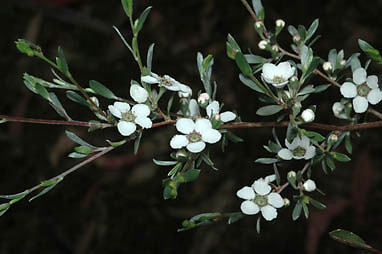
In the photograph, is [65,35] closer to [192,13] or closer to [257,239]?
[192,13]

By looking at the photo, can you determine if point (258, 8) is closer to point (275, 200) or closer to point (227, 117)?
point (227, 117)

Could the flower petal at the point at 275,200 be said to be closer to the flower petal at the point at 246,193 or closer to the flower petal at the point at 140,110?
the flower petal at the point at 246,193

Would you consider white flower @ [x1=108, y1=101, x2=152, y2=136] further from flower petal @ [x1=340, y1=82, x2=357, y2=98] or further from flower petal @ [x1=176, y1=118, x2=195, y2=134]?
flower petal @ [x1=340, y1=82, x2=357, y2=98]

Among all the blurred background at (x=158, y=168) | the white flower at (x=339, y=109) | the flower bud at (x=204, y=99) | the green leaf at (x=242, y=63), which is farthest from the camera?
the blurred background at (x=158, y=168)

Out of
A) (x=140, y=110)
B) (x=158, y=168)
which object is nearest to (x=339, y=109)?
(x=140, y=110)

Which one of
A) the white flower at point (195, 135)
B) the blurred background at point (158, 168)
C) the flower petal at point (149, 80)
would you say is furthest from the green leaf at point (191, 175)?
the blurred background at point (158, 168)

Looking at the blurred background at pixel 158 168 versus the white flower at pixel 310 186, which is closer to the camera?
the white flower at pixel 310 186
